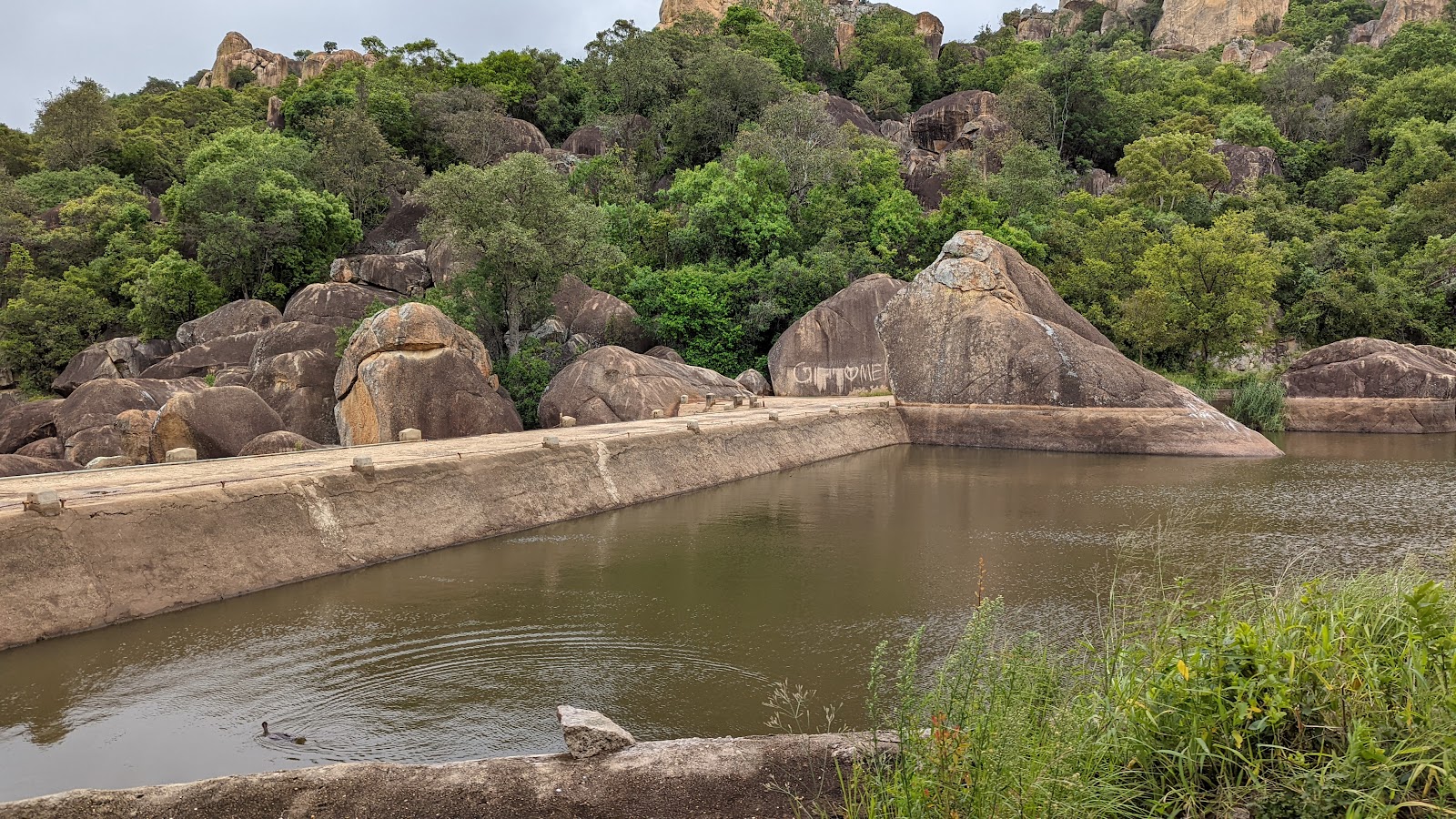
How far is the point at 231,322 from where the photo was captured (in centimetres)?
3253

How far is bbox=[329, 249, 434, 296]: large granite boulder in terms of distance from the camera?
34875 mm

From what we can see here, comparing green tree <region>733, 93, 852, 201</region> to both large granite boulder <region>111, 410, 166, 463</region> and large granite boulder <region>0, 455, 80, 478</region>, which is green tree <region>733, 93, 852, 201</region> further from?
large granite boulder <region>0, 455, 80, 478</region>

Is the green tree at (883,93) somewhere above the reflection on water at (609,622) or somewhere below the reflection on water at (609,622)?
above

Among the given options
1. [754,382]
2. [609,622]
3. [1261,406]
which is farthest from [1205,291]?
[609,622]

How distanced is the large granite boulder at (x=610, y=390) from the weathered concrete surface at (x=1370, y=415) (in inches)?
818

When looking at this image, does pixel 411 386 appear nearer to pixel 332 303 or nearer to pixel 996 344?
pixel 332 303

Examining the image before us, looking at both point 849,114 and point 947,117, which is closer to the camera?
point 849,114

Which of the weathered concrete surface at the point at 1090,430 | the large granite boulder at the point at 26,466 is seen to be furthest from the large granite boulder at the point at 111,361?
the weathered concrete surface at the point at 1090,430

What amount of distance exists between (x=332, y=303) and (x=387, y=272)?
408cm

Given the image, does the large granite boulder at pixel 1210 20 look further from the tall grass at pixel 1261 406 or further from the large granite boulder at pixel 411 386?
the large granite boulder at pixel 411 386

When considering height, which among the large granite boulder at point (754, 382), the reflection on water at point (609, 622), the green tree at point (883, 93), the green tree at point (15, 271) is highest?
the green tree at point (883, 93)

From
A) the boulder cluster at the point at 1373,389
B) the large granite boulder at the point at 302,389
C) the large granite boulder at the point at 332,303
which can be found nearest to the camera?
the large granite boulder at the point at 302,389

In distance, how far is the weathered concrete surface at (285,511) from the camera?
9.70 m

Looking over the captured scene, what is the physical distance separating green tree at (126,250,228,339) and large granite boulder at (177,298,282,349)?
280cm
